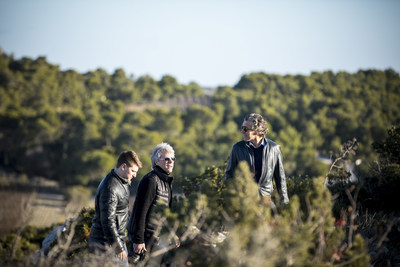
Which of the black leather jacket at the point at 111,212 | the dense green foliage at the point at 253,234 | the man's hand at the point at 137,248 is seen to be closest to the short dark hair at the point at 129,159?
the black leather jacket at the point at 111,212

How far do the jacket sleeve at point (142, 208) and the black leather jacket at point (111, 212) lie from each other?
118 millimetres

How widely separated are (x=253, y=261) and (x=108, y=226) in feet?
5.05

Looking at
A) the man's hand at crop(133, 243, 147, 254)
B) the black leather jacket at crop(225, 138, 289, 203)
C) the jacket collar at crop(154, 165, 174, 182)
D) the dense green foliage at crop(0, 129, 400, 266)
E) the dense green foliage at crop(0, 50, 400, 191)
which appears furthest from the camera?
the dense green foliage at crop(0, 50, 400, 191)

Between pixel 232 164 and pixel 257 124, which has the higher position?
pixel 257 124

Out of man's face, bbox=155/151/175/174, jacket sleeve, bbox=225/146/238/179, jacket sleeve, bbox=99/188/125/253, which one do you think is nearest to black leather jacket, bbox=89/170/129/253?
jacket sleeve, bbox=99/188/125/253

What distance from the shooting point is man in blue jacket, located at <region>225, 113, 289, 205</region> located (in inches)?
155

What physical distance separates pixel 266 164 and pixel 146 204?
136cm

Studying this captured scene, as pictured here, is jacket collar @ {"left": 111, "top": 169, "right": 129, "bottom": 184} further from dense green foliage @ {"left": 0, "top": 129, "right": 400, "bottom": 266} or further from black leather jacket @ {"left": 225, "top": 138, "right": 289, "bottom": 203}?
black leather jacket @ {"left": 225, "top": 138, "right": 289, "bottom": 203}

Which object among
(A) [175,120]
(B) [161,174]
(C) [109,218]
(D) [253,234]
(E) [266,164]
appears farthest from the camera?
(A) [175,120]

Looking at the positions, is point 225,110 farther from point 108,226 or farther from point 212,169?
point 108,226

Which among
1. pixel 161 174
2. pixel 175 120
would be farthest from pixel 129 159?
pixel 175 120

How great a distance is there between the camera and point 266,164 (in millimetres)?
3943

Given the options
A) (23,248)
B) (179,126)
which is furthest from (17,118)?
(23,248)

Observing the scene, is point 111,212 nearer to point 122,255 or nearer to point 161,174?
point 122,255
